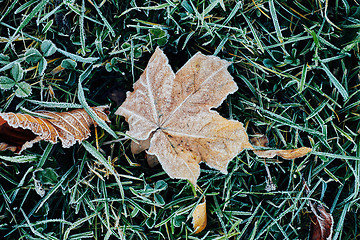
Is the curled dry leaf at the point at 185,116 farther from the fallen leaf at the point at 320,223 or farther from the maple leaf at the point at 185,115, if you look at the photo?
the fallen leaf at the point at 320,223

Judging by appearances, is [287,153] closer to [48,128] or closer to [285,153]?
[285,153]

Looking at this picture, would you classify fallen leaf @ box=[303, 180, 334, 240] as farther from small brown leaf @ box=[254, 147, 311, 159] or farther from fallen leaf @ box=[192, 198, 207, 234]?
fallen leaf @ box=[192, 198, 207, 234]

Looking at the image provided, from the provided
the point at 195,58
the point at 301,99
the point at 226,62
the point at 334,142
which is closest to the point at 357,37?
the point at 301,99

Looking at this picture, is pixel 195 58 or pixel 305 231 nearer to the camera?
pixel 195 58

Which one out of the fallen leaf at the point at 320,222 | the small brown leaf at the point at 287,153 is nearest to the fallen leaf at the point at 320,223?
the fallen leaf at the point at 320,222

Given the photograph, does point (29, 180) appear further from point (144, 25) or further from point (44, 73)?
point (144, 25)

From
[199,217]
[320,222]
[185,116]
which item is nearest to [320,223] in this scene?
[320,222]

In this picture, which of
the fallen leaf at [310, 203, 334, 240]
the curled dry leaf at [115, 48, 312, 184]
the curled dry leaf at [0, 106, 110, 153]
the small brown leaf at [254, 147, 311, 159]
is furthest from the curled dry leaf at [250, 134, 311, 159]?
the curled dry leaf at [0, 106, 110, 153]
